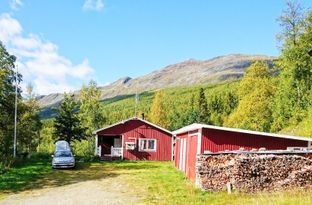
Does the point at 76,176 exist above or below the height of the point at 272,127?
below

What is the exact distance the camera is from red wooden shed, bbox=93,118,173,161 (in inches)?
1540

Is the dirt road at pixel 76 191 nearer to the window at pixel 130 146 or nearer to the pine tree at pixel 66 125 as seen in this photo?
the window at pixel 130 146

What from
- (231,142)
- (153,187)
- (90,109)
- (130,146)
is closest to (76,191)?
(153,187)

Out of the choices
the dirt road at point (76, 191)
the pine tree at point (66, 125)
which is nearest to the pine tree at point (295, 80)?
the pine tree at point (66, 125)

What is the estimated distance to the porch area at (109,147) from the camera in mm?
39250

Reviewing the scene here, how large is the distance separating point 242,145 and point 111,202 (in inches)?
319

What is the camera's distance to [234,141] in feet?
66.3

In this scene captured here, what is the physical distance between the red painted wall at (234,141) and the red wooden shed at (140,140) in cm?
1901

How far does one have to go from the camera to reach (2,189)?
18.8m

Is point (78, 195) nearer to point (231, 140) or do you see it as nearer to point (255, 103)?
point (231, 140)

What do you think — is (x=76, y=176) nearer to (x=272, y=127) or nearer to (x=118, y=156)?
(x=118, y=156)

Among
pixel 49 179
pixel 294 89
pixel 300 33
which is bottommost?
pixel 49 179

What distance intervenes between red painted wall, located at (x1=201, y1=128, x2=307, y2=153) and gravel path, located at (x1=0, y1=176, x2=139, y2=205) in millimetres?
4791

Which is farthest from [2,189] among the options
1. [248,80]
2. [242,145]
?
[248,80]
